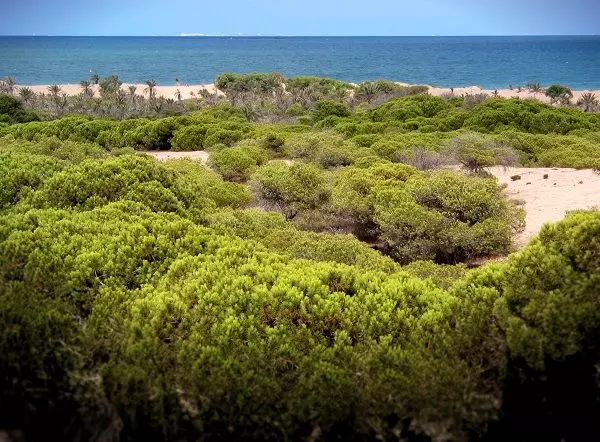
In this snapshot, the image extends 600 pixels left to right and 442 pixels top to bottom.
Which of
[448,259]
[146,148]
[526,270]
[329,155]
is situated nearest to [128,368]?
[526,270]

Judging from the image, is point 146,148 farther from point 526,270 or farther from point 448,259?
point 526,270

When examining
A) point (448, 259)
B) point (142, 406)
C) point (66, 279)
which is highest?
point (66, 279)

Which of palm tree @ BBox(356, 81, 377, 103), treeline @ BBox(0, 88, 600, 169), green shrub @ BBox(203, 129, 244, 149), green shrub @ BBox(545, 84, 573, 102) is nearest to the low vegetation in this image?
treeline @ BBox(0, 88, 600, 169)

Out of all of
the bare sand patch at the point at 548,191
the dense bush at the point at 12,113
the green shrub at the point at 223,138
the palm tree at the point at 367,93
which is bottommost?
the bare sand patch at the point at 548,191

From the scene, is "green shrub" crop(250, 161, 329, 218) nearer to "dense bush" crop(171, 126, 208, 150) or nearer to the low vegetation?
the low vegetation

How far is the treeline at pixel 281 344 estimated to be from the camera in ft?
12.8

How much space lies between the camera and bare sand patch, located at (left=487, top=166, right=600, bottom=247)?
1286cm

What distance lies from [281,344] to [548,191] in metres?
13.2

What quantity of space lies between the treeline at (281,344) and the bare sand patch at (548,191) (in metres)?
7.58

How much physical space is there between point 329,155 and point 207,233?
493 inches

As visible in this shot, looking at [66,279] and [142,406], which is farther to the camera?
[66,279]

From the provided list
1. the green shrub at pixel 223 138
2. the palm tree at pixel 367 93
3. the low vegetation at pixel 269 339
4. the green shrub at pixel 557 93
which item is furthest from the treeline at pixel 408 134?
the green shrub at pixel 557 93

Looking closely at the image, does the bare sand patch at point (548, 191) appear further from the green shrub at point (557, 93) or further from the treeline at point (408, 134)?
the green shrub at point (557, 93)

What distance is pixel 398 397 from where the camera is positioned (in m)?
3.93
